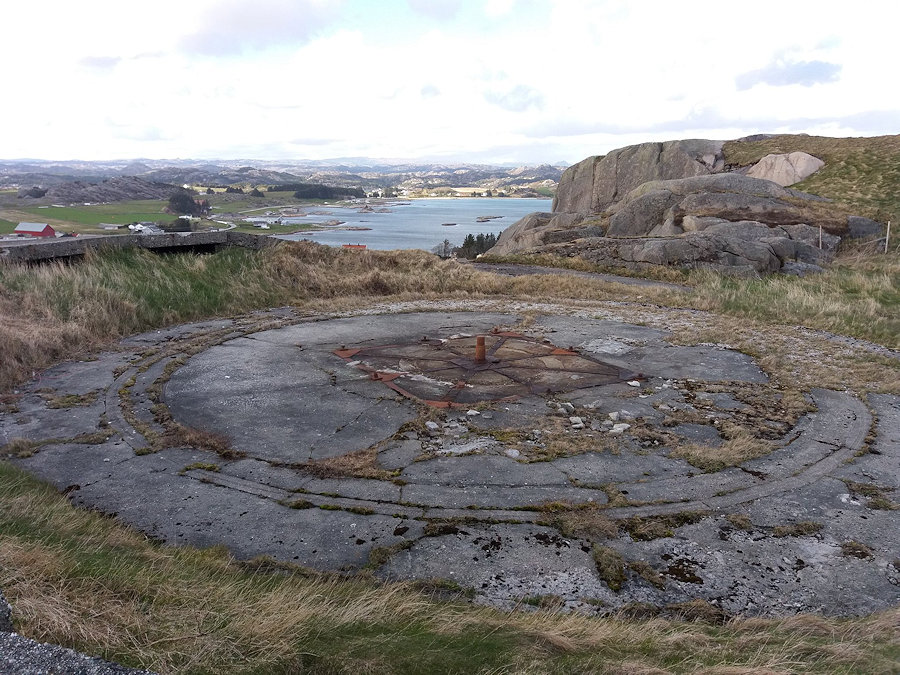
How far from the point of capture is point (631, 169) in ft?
135

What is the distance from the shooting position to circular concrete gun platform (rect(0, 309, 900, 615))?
4.01m

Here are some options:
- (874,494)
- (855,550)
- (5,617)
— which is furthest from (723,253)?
(5,617)

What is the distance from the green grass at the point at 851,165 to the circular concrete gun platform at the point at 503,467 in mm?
26778

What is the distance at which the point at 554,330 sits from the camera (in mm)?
11266

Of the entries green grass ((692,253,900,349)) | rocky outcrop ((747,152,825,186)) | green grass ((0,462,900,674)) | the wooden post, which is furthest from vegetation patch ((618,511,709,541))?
rocky outcrop ((747,152,825,186))

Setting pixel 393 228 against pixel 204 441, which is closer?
pixel 204 441

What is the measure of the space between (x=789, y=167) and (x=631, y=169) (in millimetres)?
10036

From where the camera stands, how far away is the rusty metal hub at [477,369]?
7.63 meters

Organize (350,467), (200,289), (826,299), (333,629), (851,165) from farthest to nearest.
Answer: (851,165) < (826,299) < (200,289) < (350,467) < (333,629)

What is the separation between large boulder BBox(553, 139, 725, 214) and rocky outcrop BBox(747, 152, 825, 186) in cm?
331

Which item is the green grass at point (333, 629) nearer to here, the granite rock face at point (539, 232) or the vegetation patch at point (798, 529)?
A: the vegetation patch at point (798, 529)

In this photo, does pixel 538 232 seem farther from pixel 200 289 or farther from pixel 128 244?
pixel 128 244

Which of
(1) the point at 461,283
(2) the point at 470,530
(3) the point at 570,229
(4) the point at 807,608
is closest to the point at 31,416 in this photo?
(2) the point at 470,530

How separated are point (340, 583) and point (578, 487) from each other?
2.37 m
